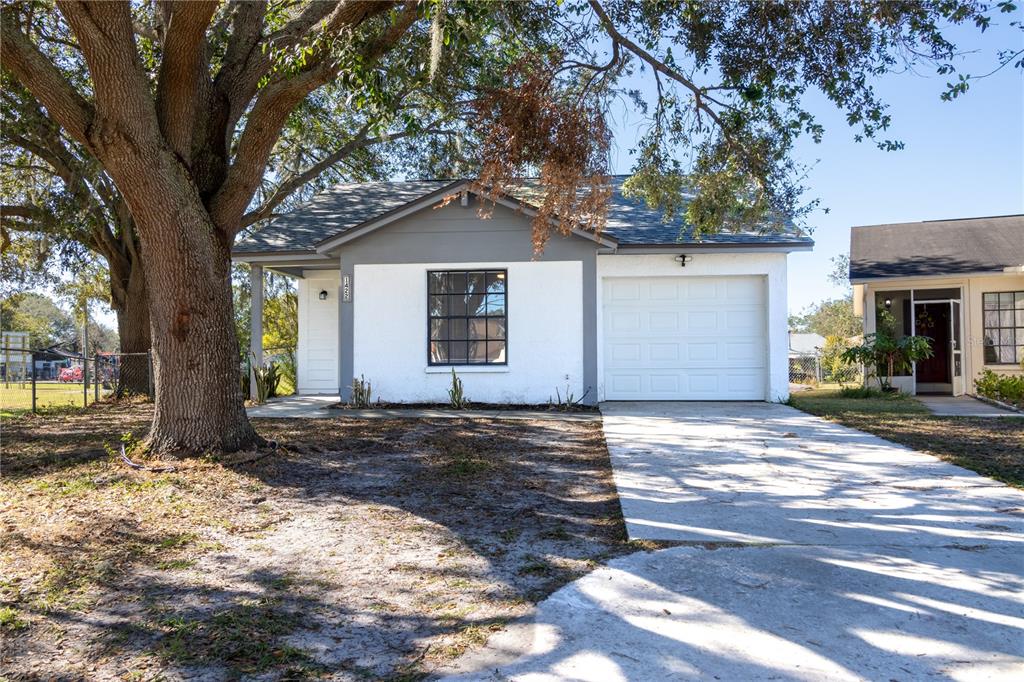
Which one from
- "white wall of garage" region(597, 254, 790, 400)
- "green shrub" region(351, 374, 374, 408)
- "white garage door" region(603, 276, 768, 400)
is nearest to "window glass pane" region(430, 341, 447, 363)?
"green shrub" region(351, 374, 374, 408)

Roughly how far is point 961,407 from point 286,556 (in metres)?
12.6

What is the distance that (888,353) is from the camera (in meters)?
15.0

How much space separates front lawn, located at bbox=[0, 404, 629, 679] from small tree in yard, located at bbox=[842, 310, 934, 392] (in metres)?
10.0

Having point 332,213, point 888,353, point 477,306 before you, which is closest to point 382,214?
point 477,306

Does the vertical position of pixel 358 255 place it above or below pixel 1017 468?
above

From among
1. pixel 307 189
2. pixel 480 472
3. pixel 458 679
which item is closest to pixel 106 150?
pixel 480 472

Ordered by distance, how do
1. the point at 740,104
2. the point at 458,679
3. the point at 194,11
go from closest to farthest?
the point at 458,679 < the point at 194,11 < the point at 740,104

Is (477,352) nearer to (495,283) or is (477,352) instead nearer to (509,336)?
(509,336)

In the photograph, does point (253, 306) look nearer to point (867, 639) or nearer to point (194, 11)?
point (194, 11)

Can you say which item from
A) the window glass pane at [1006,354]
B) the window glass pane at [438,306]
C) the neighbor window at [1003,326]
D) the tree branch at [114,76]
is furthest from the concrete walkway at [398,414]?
the window glass pane at [1006,354]

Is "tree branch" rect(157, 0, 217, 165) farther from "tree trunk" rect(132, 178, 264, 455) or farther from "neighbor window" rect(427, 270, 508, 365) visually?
"neighbor window" rect(427, 270, 508, 365)

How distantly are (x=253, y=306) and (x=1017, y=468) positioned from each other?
12912 millimetres

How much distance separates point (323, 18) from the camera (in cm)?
686

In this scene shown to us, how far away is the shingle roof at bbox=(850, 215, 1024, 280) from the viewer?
1471 cm
